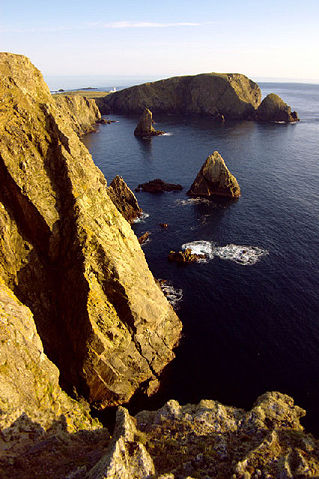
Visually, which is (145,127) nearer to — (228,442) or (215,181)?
(215,181)

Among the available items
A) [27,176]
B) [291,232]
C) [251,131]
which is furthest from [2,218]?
[251,131]

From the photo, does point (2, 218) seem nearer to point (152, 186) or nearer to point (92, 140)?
point (152, 186)

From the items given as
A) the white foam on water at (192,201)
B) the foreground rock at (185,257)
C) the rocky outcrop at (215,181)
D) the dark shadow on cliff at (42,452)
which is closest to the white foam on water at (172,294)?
the foreground rock at (185,257)

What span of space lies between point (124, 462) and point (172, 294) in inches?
1464

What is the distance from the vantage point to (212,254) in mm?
66188

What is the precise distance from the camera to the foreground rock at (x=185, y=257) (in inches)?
2496

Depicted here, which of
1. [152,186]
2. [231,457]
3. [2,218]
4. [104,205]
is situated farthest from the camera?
[152,186]

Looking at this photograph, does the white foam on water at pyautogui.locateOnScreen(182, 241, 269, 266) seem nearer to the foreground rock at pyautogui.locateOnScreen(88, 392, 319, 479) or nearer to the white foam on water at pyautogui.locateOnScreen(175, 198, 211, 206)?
the white foam on water at pyautogui.locateOnScreen(175, 198, 211, 206)

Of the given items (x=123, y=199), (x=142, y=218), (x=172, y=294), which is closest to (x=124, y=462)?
(x=172, y=294)

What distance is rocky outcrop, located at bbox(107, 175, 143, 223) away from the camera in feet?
271

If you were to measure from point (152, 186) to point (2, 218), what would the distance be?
7701cm

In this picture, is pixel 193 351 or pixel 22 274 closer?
pixel 22 274

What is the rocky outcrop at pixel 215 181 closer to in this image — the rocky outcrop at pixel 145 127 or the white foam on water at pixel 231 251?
the white foam on water at pixel 231 251

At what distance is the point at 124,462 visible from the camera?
57.8ft
